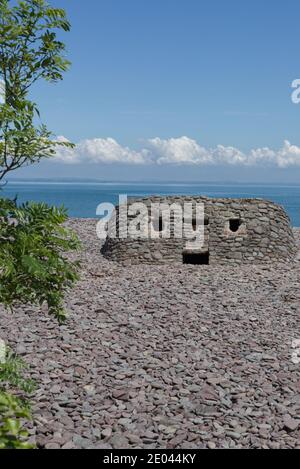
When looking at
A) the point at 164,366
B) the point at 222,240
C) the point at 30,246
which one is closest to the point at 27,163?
the point at 30,246

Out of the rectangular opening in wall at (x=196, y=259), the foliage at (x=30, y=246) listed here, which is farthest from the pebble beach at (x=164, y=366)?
the rectangular opening in wall at (x=196, y=259)

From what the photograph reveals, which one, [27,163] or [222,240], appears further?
[222,240]

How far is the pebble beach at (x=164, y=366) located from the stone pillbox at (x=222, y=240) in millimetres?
3131

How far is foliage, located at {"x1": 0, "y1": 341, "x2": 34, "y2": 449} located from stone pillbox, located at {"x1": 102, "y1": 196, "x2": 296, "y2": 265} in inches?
327

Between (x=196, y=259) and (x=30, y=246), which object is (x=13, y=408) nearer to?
(x=30, y=246)

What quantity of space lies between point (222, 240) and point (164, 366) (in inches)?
328

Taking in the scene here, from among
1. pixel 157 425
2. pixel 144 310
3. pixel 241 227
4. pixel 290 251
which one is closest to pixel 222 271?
pixel 241 227

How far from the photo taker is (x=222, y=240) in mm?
14945

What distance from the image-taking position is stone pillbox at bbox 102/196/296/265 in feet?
48.2

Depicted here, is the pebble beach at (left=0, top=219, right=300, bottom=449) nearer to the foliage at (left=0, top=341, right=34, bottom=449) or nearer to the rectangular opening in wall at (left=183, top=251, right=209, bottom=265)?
the foliage at (left=0, top=341, right=34, bottom=449)

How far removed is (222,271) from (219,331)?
16.4 ft

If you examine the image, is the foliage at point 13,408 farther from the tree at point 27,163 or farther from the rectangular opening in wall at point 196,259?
the rectangular opening in wall at point 196,259

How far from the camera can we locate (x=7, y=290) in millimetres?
4496

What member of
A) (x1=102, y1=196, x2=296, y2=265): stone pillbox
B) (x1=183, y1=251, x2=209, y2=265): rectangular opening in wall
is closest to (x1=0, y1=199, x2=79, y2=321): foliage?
(x1=102, y1=196, x2=296, y2=265): stone pillbox
